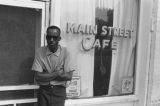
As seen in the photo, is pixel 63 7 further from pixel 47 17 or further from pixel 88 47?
pixel 88 47

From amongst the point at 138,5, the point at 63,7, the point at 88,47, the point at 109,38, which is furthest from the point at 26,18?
the point at 138,5

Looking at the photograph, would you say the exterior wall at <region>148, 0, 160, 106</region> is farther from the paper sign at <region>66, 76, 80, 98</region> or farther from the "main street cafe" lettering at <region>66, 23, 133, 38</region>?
the paper sign at <region>66, 76, 80, 98</region>

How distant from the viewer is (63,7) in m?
4.30

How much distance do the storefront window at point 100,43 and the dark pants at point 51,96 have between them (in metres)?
0.98

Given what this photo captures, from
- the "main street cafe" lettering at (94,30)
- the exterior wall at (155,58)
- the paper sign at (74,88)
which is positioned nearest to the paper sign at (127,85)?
the exterior wall at (155,58)

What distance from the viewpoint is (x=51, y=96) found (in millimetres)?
3393

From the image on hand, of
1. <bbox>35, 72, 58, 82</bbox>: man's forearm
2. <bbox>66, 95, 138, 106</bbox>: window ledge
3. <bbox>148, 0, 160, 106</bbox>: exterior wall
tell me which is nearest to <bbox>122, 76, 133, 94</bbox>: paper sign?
<bbox>66, 95, 138, 106</bbox>: window ledge

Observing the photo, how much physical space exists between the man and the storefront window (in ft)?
3.00

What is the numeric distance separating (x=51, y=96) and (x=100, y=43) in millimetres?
1667

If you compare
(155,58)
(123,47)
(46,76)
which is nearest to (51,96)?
(46,76)

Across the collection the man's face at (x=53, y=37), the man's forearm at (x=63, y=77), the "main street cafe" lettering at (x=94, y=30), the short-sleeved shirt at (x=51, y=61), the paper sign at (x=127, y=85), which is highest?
the "main street cafe" lettering at (x=94, y=30)

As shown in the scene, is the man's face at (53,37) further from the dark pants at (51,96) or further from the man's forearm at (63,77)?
the dark pants at (51,96)

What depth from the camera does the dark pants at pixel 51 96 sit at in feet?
11.1

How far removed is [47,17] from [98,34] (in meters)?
1.01
